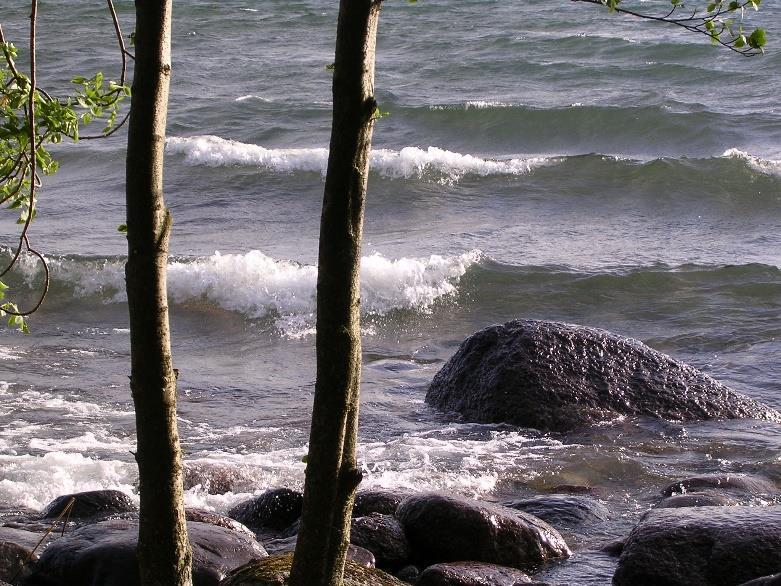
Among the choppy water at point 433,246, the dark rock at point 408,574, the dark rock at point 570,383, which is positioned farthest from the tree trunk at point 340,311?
the dark rock at point 570,383

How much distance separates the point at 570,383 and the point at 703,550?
10.8 feet

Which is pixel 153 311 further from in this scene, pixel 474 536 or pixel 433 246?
pixel 433 246

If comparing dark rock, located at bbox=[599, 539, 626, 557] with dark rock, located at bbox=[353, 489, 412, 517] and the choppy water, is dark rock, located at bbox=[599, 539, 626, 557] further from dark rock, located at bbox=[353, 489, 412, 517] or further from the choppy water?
dark rock, located at bbox=[353, 489, 412, 517]

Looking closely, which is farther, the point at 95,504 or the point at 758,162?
the point at 758,162

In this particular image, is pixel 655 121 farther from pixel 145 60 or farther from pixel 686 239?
pixel 145 60

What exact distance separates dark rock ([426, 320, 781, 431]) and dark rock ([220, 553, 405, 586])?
13.3 ft

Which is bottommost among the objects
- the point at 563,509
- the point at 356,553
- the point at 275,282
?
the point at 275,282

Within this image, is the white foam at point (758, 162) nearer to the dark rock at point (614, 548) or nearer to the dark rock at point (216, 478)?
the dark rock at point (216, 478)

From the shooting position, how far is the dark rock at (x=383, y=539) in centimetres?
548

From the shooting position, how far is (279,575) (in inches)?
154

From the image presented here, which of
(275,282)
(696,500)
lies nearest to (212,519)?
(696,500)

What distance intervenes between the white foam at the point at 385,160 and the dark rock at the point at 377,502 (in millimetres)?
12377

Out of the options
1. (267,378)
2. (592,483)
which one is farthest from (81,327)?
(592,483)

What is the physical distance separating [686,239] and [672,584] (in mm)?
10471
